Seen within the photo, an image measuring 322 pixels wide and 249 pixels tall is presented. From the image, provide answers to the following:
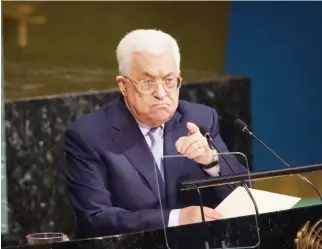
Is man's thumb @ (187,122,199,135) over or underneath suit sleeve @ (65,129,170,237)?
over

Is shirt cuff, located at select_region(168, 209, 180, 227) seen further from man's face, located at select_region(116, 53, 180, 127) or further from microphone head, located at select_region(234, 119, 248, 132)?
microphone head, located at select_region(234, 119, 248, 132)

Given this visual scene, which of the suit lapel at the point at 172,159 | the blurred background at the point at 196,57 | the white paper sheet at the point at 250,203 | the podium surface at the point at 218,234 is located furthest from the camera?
the blurred background at the point at 196,57

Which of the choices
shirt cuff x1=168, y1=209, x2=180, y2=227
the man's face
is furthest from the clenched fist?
shirt cuff x1=168, y1=209, x2=180, y2=227

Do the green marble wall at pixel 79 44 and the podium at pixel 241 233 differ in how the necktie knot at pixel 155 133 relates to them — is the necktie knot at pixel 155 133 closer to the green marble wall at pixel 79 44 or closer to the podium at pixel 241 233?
the green marble wall at pixel 79 44

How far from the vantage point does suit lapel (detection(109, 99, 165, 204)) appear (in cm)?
326

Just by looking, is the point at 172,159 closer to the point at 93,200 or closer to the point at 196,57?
the point at 93,200

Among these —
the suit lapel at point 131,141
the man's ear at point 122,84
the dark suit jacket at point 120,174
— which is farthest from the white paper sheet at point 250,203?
the man's ear at point 122,84

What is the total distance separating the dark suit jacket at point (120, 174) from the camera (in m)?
3.13

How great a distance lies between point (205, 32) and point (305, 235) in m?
1.24

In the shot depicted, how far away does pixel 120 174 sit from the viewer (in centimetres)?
323

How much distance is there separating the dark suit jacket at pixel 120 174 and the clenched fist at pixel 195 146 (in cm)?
3

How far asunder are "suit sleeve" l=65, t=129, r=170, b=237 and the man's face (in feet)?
0.88

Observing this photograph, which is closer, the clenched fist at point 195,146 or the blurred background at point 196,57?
the clenched fist at point 195,146

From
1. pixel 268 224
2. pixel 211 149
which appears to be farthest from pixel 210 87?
pixel 268 224
